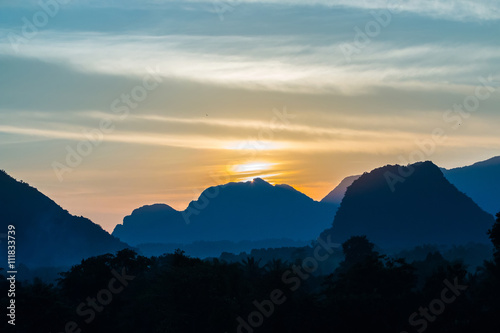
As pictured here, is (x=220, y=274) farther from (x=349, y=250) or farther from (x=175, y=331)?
(x=349, y=250)

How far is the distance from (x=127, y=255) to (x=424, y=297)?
55436 millimetres

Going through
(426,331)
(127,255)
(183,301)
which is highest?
(127,255)

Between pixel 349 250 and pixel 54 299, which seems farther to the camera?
pixel 349 250

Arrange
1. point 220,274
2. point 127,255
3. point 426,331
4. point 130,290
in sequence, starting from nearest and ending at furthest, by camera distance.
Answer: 1. point 426,331
2. point 220,274
3. point 130,290
4. point 127,255

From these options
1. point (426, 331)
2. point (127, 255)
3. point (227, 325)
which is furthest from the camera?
point (127, 255)

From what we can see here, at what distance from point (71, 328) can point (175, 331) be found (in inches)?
500

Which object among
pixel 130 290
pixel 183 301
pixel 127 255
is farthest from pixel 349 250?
pixel 183 301

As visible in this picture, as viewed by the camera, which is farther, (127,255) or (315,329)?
(127,255)

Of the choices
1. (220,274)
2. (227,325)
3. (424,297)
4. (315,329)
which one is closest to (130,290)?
(220,274)

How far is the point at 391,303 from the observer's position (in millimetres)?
71625

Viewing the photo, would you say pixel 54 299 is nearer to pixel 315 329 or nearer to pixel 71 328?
pixel 71 328

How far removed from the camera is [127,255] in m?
113

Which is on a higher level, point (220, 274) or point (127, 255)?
point (127, 255)

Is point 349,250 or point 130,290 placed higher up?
point 349,250
